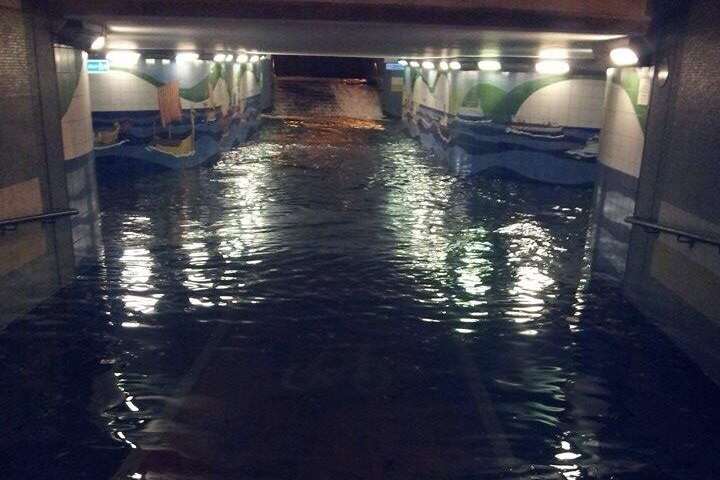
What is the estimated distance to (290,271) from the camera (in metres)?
12.4

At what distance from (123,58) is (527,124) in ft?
45.8

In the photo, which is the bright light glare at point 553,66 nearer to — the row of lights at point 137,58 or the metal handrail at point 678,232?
the metal handrail at point 678,232

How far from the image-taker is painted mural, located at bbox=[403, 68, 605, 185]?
68.4 feet

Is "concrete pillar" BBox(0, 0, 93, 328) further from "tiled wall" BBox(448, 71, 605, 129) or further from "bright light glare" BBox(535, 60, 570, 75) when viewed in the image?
"tiled wall" BBox(448, 71, 605, 129)

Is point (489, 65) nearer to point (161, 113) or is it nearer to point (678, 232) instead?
point (161, 113)

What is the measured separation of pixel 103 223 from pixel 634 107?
1273cm

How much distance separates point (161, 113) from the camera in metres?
22.0

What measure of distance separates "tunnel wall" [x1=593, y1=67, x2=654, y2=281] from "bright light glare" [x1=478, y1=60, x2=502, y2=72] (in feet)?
27.1

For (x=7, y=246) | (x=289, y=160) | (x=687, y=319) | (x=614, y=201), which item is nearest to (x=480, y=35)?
(x=614, y=201)

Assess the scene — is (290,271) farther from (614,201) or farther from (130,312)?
(614,201)

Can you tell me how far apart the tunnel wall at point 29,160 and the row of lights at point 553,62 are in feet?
33.2

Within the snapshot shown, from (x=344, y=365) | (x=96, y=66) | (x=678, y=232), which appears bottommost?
(x=344, y=365)

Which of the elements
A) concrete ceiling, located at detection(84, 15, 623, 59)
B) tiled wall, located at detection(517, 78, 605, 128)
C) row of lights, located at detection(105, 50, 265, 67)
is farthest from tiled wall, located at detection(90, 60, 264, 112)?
tiled wall, located at detection(517, 78, 605, 128)

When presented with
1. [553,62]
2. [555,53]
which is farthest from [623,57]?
[553,62]
